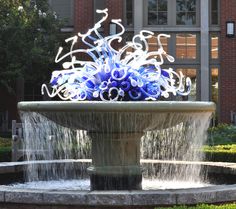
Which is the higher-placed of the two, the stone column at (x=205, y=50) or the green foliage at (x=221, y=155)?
the stone column at (x=205, y=50)

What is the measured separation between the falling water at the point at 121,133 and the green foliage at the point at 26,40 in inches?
364

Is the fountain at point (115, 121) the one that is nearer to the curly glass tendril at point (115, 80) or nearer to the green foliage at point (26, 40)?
the curly glass tendril at point (115, 80)

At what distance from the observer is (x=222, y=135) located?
65.8 ft

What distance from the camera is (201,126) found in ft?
29.2

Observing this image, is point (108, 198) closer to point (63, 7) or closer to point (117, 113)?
point (117, 113)

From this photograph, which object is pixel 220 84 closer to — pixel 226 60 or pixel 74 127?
pixel 226 60

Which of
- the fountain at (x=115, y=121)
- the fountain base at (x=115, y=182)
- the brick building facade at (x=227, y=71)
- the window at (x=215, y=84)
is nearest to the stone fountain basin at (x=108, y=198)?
the fountain at (x=115, y=121)

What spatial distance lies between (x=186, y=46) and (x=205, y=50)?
91cm

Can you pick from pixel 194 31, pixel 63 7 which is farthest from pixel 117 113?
pixel 63 7

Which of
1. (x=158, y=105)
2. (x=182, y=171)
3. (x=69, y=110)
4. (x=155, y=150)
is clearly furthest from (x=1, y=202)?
(x=155, y=150)

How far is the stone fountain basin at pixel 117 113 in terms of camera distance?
299 inches

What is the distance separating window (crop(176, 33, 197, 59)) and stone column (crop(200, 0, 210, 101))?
46cm

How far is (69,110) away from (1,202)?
4.62ft

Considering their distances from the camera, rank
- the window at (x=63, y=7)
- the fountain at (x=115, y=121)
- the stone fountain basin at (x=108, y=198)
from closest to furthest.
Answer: the stone fountain basin at (x=108, y=198) → the fountain at (x=115, y=121) → the window at (x=63, y=7)
